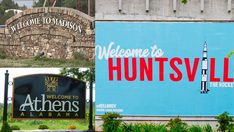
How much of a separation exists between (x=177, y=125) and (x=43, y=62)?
5.00 m

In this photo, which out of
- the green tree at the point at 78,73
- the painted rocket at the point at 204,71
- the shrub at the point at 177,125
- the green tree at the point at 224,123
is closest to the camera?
the shrub at the point at 177,125

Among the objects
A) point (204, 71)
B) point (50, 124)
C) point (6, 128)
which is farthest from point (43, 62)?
point (204, 71)

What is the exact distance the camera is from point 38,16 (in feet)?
65.0

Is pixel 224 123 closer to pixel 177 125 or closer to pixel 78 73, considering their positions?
pixel 177 125

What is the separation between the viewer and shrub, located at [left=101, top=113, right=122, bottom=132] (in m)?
16.9

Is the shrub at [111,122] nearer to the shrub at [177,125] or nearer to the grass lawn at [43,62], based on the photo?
the shrub at [177,125]

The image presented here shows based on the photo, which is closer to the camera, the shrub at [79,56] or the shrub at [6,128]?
the shrub at [6,128]

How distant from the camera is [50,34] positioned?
19672mm

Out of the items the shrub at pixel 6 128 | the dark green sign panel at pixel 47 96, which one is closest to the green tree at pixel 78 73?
the dark green sign panel at pixel 47 96

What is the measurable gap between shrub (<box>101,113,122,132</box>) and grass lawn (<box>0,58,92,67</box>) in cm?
240

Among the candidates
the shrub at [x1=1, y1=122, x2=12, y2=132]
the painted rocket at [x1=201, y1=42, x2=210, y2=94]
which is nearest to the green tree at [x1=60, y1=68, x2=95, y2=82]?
the shrub at [x1=1, y1=122, x2=12, y2=132]

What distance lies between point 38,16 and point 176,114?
5.47 m

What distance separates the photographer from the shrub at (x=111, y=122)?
16938 mm

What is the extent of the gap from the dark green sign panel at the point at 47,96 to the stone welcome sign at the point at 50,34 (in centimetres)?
140
